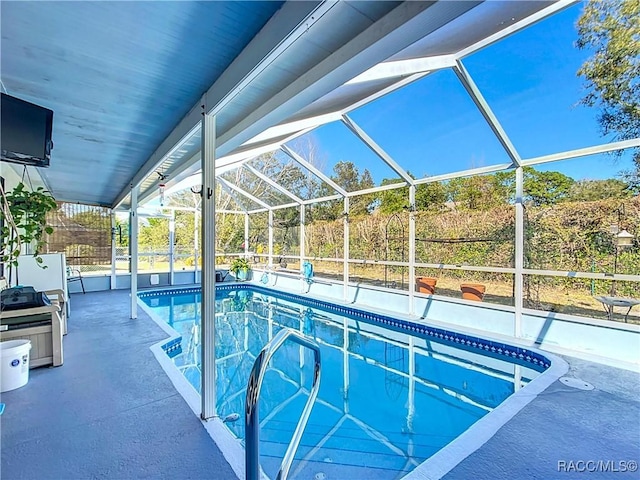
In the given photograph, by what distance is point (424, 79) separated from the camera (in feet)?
14.6

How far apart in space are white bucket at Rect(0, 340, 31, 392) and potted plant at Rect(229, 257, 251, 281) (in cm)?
801

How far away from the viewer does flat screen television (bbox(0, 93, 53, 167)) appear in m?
2.41

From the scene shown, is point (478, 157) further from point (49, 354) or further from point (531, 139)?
point (49, 354)

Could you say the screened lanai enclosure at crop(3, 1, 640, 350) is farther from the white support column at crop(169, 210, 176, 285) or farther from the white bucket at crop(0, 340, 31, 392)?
the white bucket at crop(0, 340, 31, 392)

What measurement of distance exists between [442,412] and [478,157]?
3.98 meters

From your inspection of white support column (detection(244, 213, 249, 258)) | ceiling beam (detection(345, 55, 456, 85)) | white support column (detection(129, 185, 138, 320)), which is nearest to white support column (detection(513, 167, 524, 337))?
ceiling beam (detection(345, 55, 456, 85))

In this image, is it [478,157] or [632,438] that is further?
[478,157]

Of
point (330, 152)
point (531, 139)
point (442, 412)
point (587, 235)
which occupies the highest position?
point (330, 152)

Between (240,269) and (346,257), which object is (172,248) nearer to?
(240,269)

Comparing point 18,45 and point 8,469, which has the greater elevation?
point 18,45

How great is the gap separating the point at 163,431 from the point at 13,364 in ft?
6.44

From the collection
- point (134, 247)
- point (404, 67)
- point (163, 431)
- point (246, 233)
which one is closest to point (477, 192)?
point (404, 67)

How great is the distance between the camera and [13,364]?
3.21m

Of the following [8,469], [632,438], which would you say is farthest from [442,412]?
[8,469]
